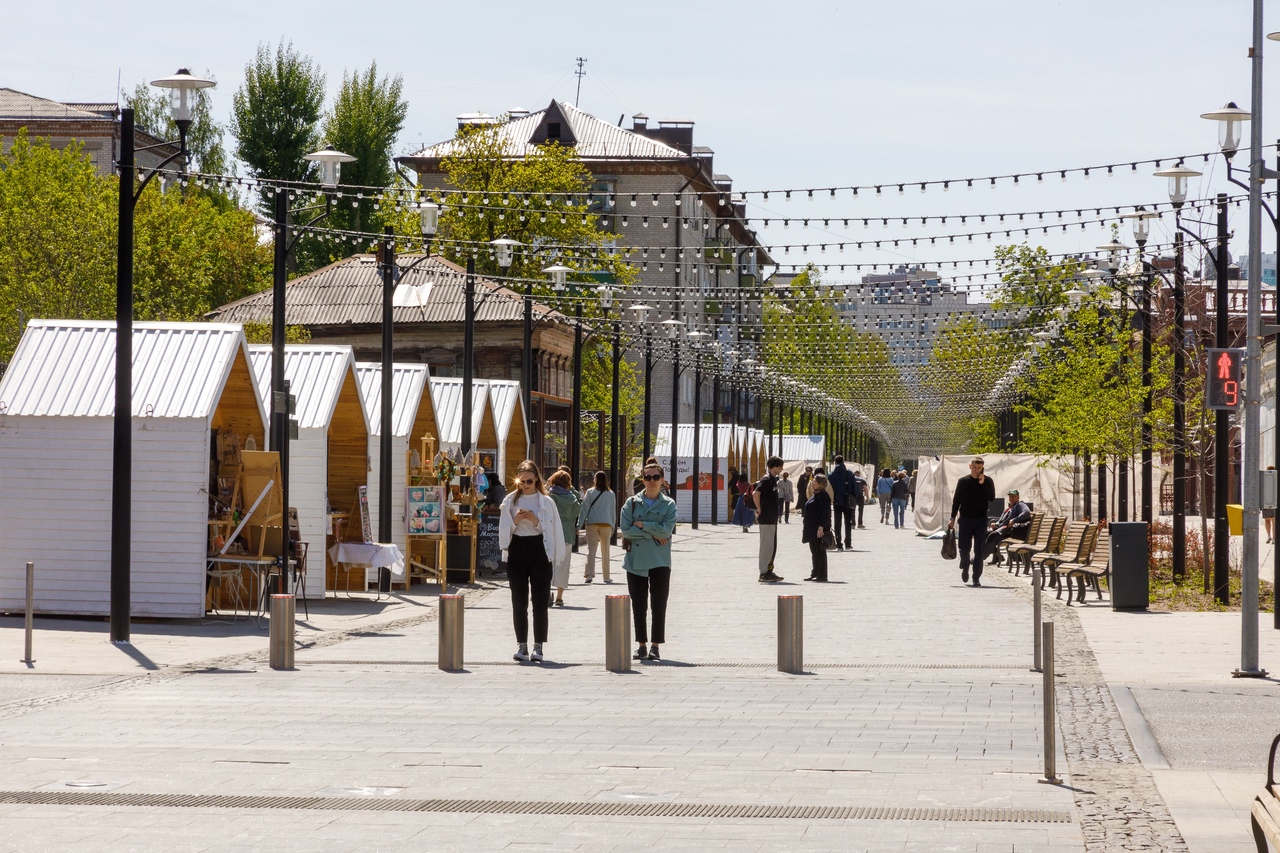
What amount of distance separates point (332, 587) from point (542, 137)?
5888 centimetres

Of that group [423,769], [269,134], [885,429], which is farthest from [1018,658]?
[885,429]

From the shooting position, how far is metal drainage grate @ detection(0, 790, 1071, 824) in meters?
8.44

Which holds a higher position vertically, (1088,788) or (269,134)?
(269,134)

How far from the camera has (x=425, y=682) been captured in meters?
14.3

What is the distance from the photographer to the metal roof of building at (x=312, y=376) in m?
23.9

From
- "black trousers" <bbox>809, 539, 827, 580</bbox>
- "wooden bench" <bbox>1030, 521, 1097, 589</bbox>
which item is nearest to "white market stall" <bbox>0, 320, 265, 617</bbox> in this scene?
"black trousers" <bbox>809, 539, 827, 580</bbox>

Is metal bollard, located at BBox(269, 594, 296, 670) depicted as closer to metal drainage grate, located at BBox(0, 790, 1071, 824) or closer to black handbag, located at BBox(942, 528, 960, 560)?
metal drainage grate, located at BBox(0, 790, 1071, 824)

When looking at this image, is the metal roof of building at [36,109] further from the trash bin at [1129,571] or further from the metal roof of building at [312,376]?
the trash bin at [1129,571]

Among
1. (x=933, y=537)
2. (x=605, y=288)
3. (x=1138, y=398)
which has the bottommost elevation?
(x=933, y=537)

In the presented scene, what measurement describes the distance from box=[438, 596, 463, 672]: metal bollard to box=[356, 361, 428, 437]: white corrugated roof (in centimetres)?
1151

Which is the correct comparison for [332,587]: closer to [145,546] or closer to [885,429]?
[145,546]

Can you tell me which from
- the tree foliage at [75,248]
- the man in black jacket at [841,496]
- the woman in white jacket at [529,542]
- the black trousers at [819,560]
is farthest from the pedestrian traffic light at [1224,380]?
the tree foliage at [75,248]

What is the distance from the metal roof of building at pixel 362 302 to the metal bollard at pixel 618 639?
40.0 meters

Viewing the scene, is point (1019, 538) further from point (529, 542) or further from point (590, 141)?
point (590, 141)
